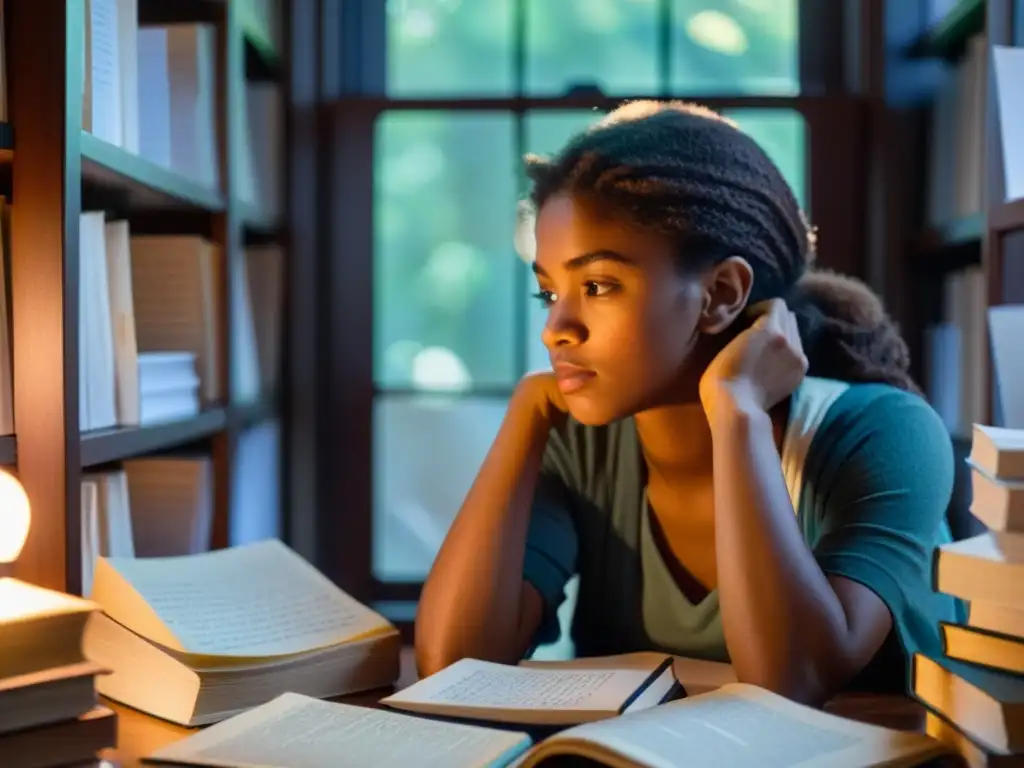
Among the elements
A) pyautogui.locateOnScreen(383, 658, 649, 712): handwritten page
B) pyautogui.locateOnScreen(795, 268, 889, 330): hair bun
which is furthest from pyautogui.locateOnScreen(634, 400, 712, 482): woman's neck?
pyautogui.locateOnScreen(383, 658, 649, 712): handwritten page

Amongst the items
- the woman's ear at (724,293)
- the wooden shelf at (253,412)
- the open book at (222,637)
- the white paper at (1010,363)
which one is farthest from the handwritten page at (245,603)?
the white paper at (1010,363)

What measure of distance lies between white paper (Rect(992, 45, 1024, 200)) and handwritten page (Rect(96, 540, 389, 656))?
99 centimetres

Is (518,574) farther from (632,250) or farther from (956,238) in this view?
(956,238)

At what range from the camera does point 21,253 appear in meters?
1.11

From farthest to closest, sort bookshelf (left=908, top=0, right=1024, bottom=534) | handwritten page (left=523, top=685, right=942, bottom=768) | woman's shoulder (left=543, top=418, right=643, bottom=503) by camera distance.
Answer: bookshelf (left=908, top=0, right=1024, bottom=534) → woman's shoulder (left=543, top=418, right=643, bottom=503) → handwritten page (left=523, top=685, right=942, bottom=768)

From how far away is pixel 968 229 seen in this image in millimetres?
1809

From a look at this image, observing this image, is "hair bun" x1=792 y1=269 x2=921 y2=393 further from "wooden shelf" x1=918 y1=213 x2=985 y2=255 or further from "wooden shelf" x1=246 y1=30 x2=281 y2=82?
"wooden shelf" x1=246 y1=30 x2=281 y2=82

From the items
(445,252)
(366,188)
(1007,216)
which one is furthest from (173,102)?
(1007,216)

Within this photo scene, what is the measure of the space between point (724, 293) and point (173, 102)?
0.92 meters

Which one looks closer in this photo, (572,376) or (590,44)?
(572,376)

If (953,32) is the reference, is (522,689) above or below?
below

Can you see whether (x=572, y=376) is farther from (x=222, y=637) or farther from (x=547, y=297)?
(x=222, y=637)

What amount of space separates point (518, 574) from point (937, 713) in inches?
19.9

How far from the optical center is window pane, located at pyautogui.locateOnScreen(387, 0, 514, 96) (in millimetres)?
2373
